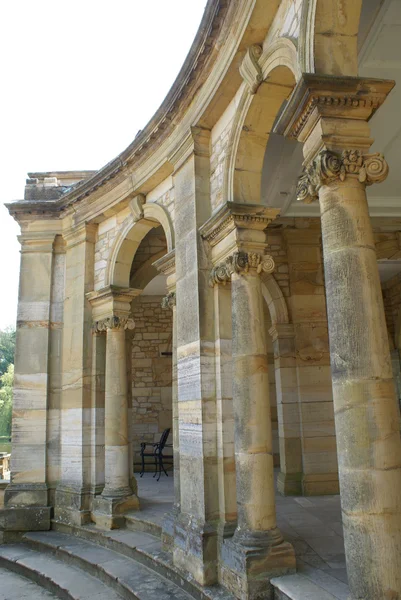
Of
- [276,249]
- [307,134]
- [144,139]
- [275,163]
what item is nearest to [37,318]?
[144,139]

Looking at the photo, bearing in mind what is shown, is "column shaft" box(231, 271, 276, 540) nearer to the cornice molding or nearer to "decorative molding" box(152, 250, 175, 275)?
"decorative molding" box(152, 250, 175, 275)

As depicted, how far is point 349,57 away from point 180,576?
4.75m

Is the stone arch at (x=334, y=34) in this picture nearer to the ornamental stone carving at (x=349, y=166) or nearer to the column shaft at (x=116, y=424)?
the ornamental stone carving at (x=349, y=166)

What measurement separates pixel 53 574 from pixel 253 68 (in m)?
6.01

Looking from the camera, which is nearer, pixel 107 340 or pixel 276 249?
pixel 107 340

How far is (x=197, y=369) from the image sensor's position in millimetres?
5195

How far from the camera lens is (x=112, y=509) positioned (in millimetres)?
6918

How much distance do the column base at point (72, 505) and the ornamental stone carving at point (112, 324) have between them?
93.9 inches

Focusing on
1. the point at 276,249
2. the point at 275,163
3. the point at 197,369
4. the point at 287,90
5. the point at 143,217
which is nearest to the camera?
the point at 287,90

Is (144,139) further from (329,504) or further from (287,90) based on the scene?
(329,504)

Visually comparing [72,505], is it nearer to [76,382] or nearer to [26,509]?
[26,509]

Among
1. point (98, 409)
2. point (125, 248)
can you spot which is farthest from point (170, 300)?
point (98, 409)

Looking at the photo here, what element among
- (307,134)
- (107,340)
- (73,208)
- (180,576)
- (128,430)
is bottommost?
(180,576)

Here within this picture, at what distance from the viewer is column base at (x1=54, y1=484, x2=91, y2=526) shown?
24.1ft
